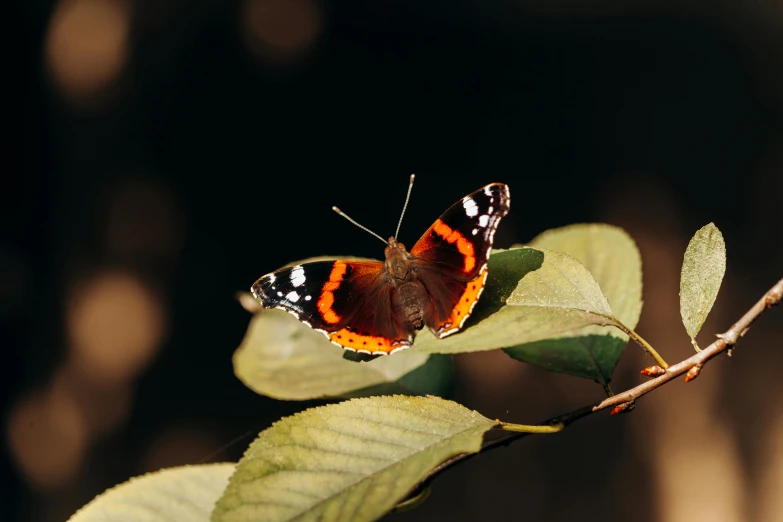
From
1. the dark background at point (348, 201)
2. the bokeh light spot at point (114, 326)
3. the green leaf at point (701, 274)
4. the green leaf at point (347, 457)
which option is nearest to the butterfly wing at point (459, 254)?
the green leaf at point (347, 457)

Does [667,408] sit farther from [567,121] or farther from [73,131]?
[73,131]

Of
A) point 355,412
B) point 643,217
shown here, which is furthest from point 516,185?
point 355,412

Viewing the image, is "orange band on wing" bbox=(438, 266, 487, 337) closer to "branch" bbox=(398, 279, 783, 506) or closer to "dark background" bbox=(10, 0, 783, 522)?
"branch" bbox=(398, 279, 783, 506)

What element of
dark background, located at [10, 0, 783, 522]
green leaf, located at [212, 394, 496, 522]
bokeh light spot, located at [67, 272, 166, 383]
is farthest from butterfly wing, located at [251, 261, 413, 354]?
bokeh light spot, located at [67, 272, 166, 383]

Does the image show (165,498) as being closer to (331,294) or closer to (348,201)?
(331,294)

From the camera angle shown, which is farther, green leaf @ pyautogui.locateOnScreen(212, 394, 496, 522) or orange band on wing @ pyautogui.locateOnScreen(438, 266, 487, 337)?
orange band on wing @ pyautogui.locateOnScreen(438, 266, 487, 337)

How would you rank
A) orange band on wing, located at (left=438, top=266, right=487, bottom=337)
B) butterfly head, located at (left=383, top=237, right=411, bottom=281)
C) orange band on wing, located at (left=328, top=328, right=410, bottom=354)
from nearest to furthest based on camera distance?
orange band on wing, located at (left=438, top=266, right=487, bottom=337) < orange band on wing, located at (left=328, top=328, right=410, bottom=354) < butterfly head, located at (left=383, top=237, right=411, bottom=281)
